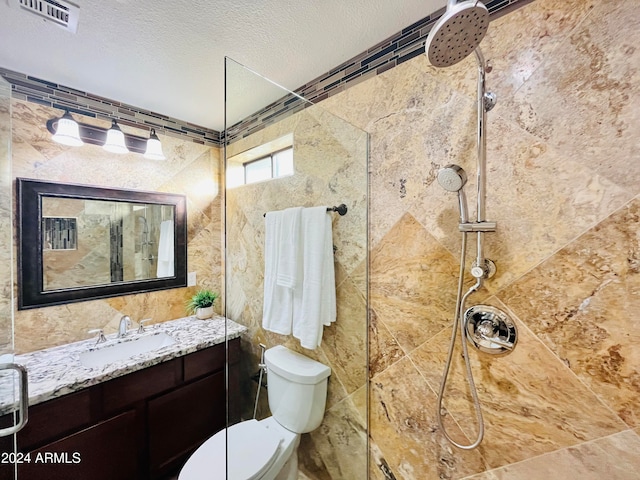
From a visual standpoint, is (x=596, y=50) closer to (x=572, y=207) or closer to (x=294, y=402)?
(x=572, y=207)

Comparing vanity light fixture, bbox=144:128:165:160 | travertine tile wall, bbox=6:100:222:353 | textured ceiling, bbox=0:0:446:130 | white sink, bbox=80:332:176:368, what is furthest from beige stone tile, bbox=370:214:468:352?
vanity light fixture, bbox=144:128:165:160

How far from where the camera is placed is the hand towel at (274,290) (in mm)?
1190

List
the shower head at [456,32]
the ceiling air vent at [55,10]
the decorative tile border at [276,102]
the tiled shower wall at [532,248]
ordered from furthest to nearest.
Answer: the decorative tile border at [276,102], the ceiling air vent at [55,10], the tiled shower wall at [532,248], the shower head at [456,32]

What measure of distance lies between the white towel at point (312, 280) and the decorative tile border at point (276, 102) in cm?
49

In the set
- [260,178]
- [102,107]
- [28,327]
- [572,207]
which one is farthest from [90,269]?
[572,207]

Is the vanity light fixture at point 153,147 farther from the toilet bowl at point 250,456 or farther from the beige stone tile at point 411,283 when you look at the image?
the toilet bowl at point 250,456

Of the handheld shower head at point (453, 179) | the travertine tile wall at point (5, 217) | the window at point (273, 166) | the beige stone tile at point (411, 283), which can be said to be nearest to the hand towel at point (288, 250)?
the window at point (273, 166)

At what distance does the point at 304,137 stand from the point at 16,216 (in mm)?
1761

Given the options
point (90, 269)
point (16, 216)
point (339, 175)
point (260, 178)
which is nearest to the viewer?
point (260, 178)

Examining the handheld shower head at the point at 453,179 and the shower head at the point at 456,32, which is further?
the handheld shower head at the point at 453,179

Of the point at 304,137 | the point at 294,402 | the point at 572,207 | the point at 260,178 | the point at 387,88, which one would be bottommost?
the point at 294,402

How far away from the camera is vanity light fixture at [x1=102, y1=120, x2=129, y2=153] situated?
172cm

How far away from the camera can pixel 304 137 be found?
4.06 ft

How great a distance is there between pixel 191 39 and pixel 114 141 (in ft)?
3.27
